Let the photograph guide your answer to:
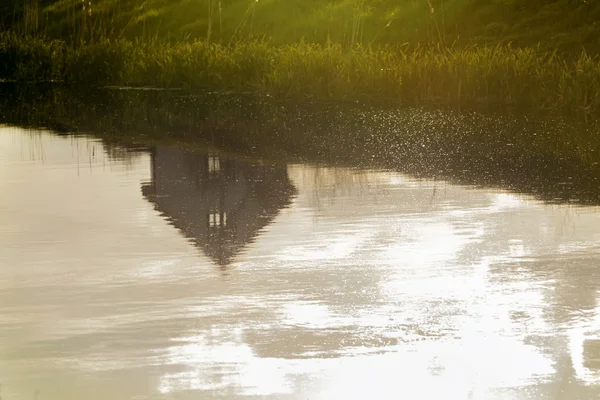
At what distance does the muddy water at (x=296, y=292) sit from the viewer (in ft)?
16.4

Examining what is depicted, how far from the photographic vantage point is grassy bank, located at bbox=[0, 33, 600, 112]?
21312 mm

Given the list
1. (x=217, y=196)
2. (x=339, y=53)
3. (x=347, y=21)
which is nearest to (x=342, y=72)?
(x=339, y=53)

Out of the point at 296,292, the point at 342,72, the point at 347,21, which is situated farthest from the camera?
the point at 347,21

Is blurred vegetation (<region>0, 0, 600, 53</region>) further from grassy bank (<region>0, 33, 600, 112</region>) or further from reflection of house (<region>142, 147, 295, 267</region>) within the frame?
reflection of house (<region>142, 147, 295, 267</region>)

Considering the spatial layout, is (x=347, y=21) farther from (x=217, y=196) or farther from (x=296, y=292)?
(x=296, y=292)

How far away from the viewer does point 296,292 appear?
259 inches

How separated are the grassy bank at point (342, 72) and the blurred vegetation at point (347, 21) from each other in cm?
345

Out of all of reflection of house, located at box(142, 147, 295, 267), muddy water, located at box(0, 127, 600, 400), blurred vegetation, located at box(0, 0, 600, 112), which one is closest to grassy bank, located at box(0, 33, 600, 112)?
blurred vegetation, located at box(0, 0, 600, 112)

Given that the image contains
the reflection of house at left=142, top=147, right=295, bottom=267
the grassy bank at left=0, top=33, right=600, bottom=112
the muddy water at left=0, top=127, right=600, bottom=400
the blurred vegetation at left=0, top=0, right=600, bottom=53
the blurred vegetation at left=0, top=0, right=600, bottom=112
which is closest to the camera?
the muddy water at left=0, top=127, right=600, bottom=400

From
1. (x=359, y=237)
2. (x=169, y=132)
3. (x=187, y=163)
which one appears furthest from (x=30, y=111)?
(x=359, y=237)

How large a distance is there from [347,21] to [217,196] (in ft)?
102

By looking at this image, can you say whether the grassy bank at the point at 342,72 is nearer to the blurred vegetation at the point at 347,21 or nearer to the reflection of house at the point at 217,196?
the blurred vegetation at the point at 347,21

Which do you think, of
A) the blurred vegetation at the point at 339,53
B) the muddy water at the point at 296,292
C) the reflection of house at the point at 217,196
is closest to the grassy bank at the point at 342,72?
the blurred vegetation at the point at 339,53

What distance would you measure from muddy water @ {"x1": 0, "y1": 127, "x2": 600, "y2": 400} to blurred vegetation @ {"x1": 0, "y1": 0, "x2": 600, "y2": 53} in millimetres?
24219
